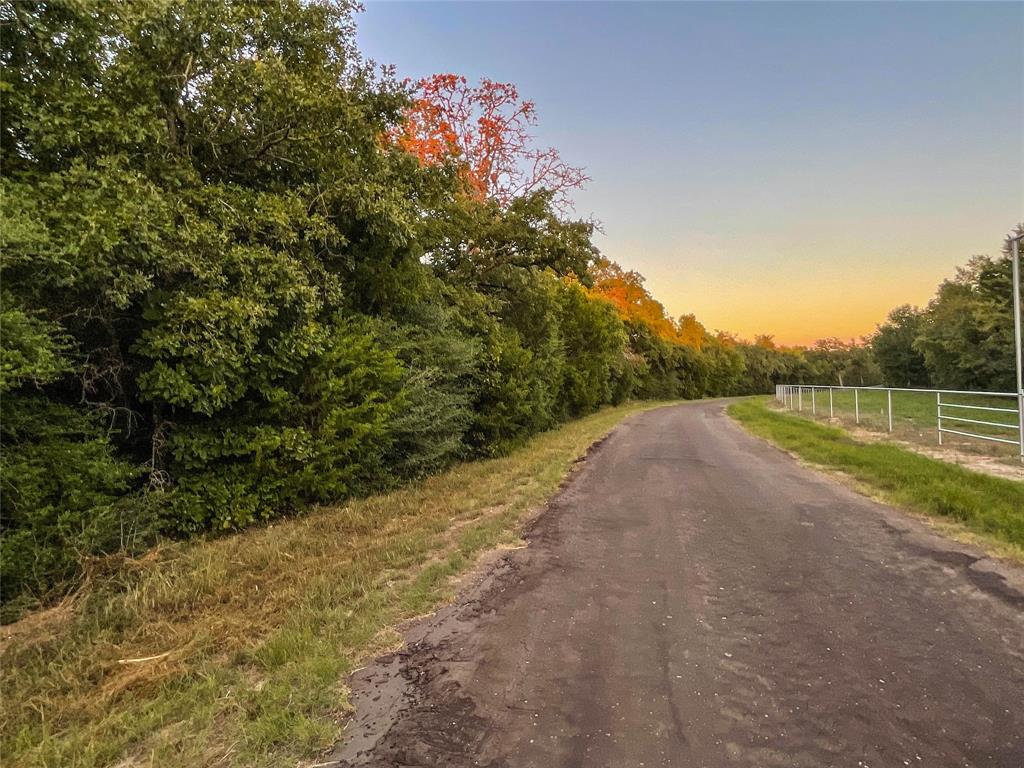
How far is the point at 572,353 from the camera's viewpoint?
25.6m

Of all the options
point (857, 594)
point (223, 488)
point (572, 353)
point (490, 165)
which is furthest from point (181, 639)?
point (572, 353)

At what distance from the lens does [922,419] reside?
1588 centimetres

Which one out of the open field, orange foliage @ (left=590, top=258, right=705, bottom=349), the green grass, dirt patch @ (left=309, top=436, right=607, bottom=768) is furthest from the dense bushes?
orange foliage @ (left=590, top=258, right=705, bottom=349)

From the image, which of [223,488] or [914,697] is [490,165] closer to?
[223,488]

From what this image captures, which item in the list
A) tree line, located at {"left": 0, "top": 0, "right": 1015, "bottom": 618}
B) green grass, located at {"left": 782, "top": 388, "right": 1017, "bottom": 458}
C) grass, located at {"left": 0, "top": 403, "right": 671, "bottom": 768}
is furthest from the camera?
green grass, located at {"left": 782, "top": 388, "right": 1017, "bottom": 458}

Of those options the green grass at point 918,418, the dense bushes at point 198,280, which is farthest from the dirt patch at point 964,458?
the dense bushes at point 198,280

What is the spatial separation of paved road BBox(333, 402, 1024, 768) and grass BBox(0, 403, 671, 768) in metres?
0.36

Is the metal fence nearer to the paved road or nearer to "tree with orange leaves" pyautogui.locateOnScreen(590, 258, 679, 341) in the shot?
the paved road

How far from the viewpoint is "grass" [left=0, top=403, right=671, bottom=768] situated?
252 centimetres

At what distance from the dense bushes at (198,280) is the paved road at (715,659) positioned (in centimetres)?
345

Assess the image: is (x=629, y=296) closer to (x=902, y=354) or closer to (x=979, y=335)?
(x=979, y=335)

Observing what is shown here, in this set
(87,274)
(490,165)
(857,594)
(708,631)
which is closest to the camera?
(708,631)

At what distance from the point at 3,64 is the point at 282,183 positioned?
2910 millimetres

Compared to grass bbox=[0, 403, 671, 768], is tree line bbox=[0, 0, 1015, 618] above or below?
above
